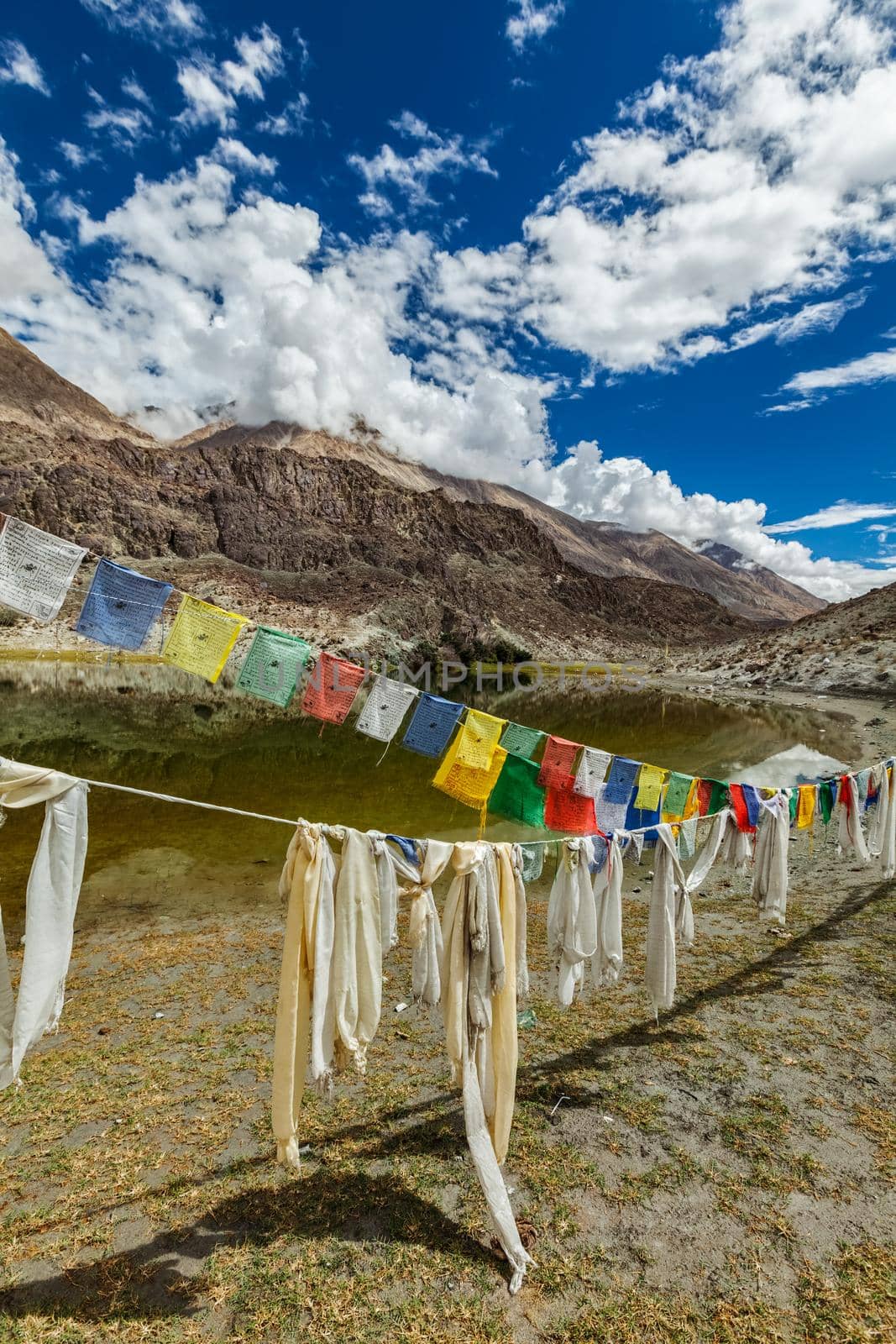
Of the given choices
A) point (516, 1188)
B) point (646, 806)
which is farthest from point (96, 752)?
point (516, 1188)

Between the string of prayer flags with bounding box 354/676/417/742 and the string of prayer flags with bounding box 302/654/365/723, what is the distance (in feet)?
0.98

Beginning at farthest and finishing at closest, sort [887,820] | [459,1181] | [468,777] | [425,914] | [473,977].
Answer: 1. [887,820]
2. [468,777]
3. [425,914]
4. [459,1181]
5. [473,977]

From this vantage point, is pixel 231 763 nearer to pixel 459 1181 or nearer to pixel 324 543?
pixel 459 1181

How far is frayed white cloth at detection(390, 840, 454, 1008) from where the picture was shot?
4695mm

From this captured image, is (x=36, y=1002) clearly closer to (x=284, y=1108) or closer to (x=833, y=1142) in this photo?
(x=284, y=1108)

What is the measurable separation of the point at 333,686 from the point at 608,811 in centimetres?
466

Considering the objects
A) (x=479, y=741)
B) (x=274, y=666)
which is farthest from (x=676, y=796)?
(x=274, y=666)

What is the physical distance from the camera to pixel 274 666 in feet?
25.8

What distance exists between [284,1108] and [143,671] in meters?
66.3

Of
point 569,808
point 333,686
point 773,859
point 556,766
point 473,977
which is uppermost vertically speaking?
point 333,686

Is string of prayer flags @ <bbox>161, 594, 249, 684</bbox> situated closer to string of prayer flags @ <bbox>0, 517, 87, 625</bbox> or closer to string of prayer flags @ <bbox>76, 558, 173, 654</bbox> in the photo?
string of prayer flags @ <bbox>76, 558, 173, 654</bbox>

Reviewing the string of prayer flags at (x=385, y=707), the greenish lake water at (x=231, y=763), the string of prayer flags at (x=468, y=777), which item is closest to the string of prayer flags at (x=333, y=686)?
the string of prayer flags at (x=385, y=707)

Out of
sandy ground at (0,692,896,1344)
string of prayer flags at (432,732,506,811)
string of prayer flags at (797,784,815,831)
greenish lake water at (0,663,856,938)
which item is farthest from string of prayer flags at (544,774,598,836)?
greenish lake water at (0,663,856,938)

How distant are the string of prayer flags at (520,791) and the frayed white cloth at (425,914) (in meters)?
3.38
